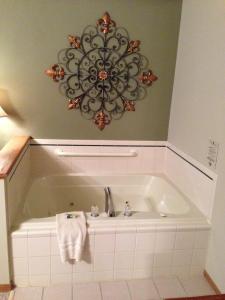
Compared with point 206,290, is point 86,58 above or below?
above

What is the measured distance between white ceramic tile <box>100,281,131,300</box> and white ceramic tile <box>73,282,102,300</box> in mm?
41

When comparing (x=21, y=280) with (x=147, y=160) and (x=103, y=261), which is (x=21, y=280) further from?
(x=147, y=160)

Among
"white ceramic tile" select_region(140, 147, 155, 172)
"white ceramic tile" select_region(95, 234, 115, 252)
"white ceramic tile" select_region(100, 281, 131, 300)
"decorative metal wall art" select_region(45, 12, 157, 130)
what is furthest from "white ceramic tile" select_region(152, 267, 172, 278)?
"decorative metal wall art" select_region(45, 12, 157, 130)

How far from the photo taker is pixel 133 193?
2.77m

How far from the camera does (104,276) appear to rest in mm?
1942

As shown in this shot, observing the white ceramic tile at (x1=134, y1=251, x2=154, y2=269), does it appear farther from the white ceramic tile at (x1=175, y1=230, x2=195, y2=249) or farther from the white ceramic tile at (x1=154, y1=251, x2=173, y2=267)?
the white ceramic tile at (x1=175, y1=230, x2=195, y2=249)

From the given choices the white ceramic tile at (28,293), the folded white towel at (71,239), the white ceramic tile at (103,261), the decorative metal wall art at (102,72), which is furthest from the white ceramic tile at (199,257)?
the decorative metal wall art at (102,72)

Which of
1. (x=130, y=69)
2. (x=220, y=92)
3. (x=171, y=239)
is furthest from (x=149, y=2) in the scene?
(x=171, y=239)

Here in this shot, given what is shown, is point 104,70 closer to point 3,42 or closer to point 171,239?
point 3,42

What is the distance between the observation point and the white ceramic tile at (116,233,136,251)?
6.18 feet

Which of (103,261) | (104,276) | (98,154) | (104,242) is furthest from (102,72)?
(104,276)

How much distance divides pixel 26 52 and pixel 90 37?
1.95 feet

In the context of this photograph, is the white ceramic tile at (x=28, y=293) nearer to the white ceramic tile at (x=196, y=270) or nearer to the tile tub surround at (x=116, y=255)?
the tile tub surround at (x=116, y=255)

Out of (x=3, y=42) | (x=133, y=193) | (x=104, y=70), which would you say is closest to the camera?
(x=3, y=42)
